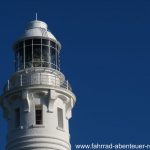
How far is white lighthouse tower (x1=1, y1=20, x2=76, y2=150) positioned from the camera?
60.7 meters

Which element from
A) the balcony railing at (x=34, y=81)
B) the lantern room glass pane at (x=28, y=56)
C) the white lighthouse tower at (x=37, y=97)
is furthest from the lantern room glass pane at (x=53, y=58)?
the lantern room glass pane at (x=28, y=56)

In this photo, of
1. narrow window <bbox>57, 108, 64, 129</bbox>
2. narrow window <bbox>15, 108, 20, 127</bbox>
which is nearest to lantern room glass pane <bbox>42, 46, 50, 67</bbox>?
narrow window <bbox>57, 108, 64, 129</bbox>

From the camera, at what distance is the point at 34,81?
205 ft

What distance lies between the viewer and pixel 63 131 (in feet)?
203

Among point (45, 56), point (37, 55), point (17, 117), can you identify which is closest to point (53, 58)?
point (45, 56)

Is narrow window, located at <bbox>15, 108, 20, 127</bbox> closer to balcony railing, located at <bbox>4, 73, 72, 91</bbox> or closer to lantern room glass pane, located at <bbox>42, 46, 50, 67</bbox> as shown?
balcony railing, located at <bbox>4, 73, 72, 91</bbox>

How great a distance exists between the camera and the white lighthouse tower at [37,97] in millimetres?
60719

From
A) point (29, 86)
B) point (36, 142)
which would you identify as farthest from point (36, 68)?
point (36, 142)

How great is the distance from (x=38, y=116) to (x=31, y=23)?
8.05 m

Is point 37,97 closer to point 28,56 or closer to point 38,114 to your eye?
point 38,114

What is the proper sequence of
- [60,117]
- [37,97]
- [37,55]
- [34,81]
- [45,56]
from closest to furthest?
1. [37,97]
2. [34,81]
3. [60,117]
4. [37,55]
5. [45,56]

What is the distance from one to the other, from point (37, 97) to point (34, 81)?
1.20m

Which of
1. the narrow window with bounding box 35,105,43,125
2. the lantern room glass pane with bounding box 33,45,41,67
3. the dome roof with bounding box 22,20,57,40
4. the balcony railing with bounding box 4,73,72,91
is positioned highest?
the dome roof with bounding box 22,20,57,40

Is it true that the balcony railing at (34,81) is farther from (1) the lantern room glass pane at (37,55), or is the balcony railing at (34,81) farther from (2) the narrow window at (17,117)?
(2) the narrow window at (17,117)
